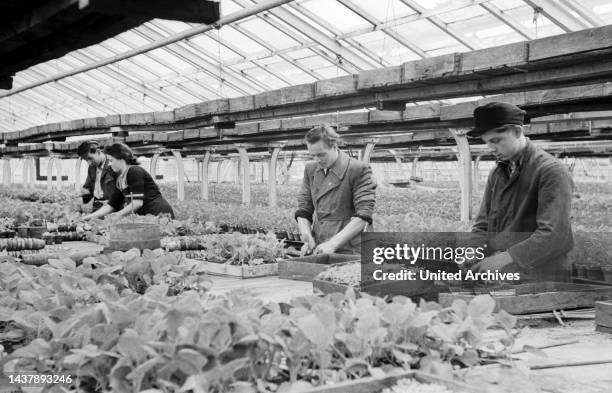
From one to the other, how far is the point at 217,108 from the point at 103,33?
430cm

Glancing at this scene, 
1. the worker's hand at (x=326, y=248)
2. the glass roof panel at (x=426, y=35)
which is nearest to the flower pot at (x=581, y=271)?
the worker's hand at (x=326, y=248)

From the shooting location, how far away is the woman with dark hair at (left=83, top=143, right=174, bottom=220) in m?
6.43

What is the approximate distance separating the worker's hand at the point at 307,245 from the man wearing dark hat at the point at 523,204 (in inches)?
52.2

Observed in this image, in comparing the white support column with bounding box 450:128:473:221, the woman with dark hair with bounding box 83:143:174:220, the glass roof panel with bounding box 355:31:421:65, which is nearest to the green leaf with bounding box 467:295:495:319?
the woman with dark hair with bounding box 83:143:174:220

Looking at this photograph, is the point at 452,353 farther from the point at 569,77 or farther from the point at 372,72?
the point at 372,72

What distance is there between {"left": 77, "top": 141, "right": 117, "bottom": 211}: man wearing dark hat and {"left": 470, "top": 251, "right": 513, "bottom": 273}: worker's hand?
15.4 feet

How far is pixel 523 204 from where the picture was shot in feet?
11.3

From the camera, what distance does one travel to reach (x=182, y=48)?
52.4ft

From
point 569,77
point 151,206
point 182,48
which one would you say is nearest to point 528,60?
point 569,77

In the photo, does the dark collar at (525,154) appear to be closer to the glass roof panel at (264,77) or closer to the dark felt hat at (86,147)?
the dark felt hat at (86,147)

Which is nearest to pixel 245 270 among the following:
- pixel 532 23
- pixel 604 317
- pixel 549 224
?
pixel 549 224

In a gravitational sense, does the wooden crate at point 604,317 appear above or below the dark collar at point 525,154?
below

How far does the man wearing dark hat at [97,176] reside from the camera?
761cm

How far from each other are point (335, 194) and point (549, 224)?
1894mm
